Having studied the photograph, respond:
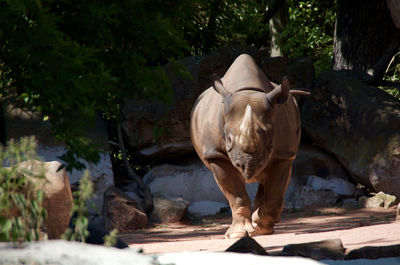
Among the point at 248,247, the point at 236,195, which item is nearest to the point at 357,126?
the point at 236,195

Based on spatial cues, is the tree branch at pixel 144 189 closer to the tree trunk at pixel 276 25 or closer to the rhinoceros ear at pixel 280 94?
the rhinoceros ear at pixel 280 94

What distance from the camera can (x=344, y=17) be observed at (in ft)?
39.8

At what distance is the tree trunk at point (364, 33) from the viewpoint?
11828 millimetres

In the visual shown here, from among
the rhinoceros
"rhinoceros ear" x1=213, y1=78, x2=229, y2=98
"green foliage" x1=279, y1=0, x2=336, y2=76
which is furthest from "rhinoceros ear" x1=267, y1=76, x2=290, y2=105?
"green foliage" x1=279, y1=0, x2=336, y2=76

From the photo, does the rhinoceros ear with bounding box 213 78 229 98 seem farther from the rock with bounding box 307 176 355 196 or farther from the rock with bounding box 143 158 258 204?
the rock with bounding box 307 176 355 196

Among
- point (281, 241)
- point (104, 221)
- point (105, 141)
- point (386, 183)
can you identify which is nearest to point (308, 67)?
point (386, 183)

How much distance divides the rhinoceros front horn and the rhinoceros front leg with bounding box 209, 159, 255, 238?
0.80m

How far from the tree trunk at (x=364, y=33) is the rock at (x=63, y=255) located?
8.91m

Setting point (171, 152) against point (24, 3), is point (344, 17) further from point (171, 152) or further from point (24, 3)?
point (24, 3)

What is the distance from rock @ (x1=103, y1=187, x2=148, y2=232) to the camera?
33.9 feet

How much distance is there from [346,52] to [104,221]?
509 cm

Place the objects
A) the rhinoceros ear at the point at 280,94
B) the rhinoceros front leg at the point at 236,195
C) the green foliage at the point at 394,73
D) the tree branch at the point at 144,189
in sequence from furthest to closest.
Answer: the green foliage at the point at 394,73 < the tree branch at the point at 144,189 < the rhinoceros front leg at the point at 236,195 < the rhinoceros ear at the point at 280,94

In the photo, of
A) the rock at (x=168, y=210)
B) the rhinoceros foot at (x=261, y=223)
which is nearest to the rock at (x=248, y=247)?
the rhinoceros foot at (x=261, y=223)

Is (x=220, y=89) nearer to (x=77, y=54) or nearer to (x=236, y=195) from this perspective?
(x=236, y=195)
